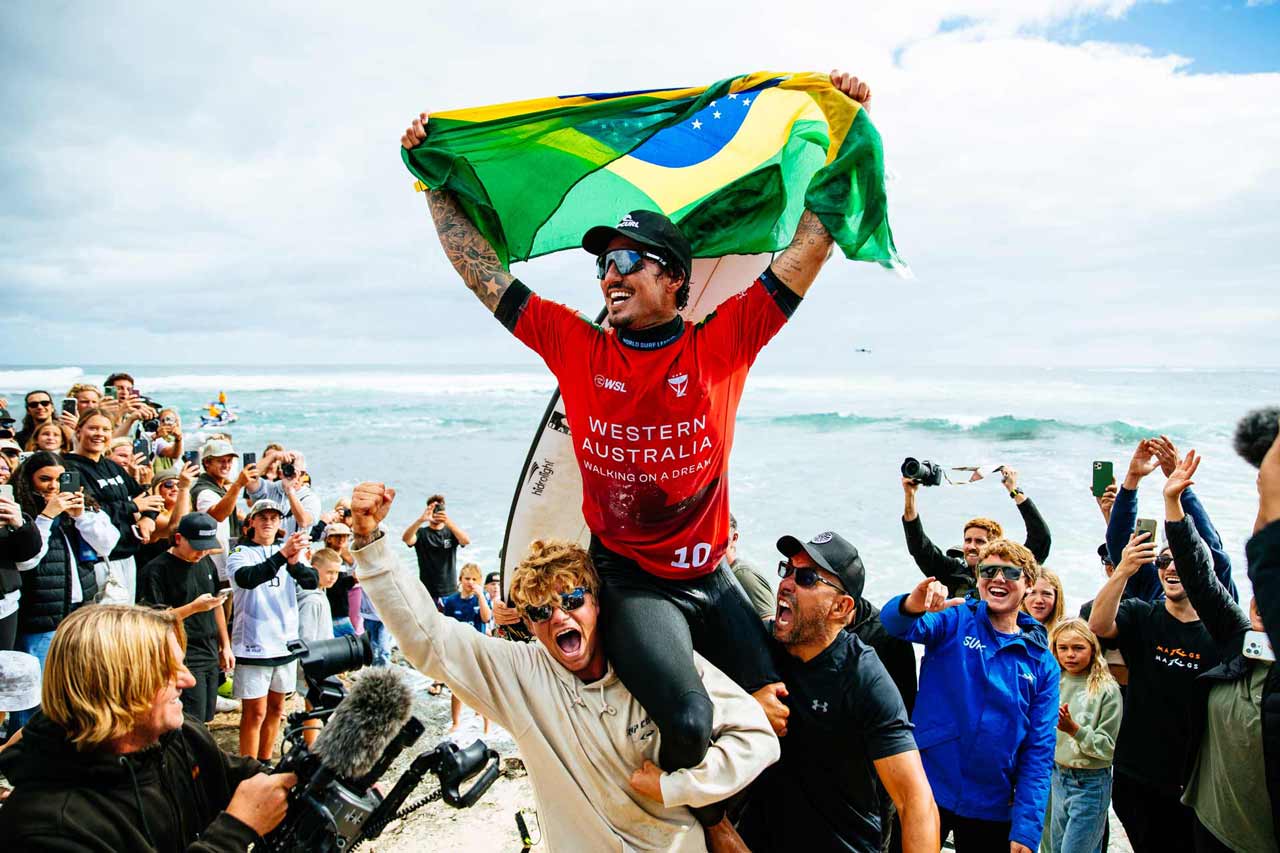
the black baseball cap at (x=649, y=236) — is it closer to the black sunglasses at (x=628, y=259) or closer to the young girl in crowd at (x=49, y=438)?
the black sunglasses at (x=628, y=259)

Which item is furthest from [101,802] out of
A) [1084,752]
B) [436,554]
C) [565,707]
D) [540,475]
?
[436,554]

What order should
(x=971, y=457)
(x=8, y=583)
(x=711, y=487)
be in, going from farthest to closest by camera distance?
(x=971, y=457)
(x=8, y=583)
(x=711, y=487)

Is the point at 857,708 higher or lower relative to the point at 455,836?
higher

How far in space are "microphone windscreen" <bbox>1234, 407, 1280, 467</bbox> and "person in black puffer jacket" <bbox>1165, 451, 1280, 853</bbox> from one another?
82 cm

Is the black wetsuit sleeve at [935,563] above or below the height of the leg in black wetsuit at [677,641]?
below

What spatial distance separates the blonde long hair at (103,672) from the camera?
6.93 ft

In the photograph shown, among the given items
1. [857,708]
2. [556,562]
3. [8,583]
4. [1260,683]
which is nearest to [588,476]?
[556,562]

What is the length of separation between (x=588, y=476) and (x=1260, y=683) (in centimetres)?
313

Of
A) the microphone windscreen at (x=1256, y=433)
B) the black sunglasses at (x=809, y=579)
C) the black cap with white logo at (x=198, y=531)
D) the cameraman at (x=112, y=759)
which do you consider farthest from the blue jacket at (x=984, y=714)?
the black cap with white logo at (x=198, y=531)

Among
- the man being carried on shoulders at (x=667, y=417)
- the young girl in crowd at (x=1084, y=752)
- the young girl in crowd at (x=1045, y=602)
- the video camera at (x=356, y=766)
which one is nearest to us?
the video camera at (x=356, y=766)

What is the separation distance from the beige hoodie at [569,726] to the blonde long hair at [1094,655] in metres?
2.99

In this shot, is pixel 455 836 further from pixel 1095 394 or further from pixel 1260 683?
pixel 1095 394

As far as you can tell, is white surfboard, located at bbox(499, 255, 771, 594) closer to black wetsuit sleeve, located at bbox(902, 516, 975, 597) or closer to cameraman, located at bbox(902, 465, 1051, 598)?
cameraman, located at bbox(902, 465, 1051, 598)

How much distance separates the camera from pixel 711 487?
2.97 meters
